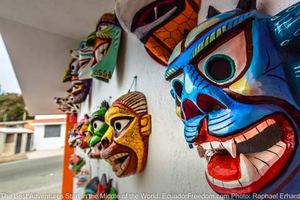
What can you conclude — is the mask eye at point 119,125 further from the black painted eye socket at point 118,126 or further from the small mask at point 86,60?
the small mask at point 86,60

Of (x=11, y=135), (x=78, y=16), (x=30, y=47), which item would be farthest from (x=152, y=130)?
(x=11, y=135)

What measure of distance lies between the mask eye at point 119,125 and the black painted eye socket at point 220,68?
1.03ft

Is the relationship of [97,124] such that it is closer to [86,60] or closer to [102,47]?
[102,47]

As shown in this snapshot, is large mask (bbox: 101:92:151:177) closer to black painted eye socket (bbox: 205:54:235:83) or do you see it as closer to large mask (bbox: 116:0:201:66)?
large mask (bbox: 116:0:201:66)

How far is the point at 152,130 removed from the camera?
1.81 feet

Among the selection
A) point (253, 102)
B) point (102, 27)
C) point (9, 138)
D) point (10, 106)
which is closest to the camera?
point (253, 102)

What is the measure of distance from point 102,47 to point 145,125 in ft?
1.19

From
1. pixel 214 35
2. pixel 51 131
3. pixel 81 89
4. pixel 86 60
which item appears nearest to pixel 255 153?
pixel 214 35

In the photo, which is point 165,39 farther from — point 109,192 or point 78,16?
point 78,16

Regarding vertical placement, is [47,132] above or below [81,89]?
above

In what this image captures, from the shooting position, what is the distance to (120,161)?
1.79ft

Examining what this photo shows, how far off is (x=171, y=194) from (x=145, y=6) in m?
0.35

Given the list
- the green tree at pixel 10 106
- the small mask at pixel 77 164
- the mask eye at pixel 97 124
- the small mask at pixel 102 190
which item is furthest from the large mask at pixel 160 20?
the green tree at pixel 10 106

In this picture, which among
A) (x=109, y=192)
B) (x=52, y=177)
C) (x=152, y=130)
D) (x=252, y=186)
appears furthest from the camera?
(x=52, y=177)
